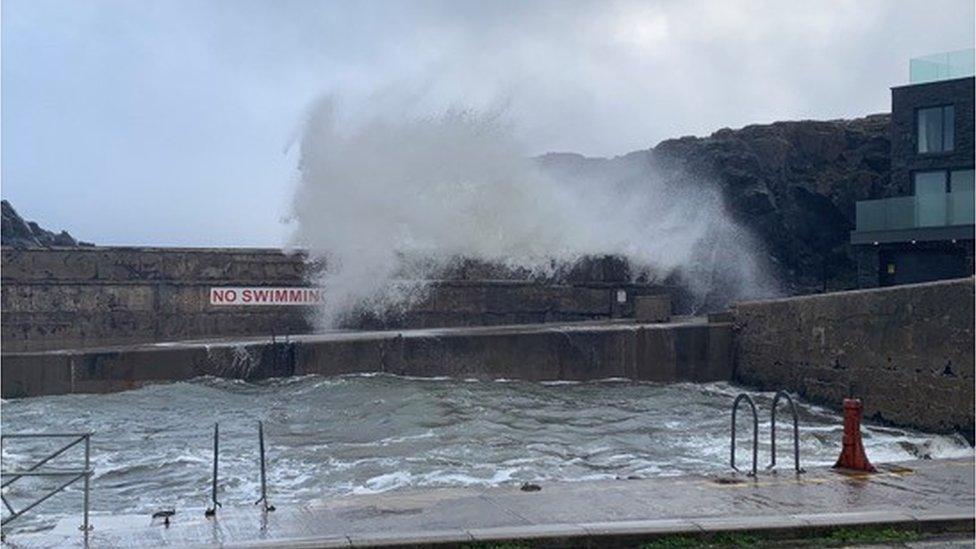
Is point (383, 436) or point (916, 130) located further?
point (916, 130)

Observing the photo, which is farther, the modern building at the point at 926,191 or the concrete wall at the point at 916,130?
the concrete wall at the point at 916,130

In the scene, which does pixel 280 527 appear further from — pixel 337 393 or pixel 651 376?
pixel 651 376

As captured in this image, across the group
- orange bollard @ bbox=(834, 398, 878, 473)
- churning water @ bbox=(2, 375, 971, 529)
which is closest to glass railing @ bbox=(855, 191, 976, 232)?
churning water @ bbox=(2, 375, 971, 529)

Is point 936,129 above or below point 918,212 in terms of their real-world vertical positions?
above

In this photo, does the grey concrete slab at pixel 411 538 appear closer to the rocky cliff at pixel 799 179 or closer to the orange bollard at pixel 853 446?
the orange bollard at pixel 853 446

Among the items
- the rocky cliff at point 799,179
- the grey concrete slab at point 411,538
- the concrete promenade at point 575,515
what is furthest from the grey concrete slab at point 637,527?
the rocky cliff at point 799,179

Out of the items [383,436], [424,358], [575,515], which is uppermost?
[424,358]

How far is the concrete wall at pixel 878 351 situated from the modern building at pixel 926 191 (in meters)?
7.81

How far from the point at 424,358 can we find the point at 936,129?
17.5 meters

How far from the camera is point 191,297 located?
2328cm

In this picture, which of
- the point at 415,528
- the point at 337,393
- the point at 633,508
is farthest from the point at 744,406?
the point at 415,528

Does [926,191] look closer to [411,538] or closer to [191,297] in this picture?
[191,297]

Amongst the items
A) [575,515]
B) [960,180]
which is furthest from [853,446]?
[960,180]

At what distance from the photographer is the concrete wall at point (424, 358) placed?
64.1 ft
